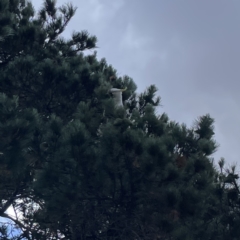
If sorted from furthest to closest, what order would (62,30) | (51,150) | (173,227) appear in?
(62,30)
(51,150)
(173,227)

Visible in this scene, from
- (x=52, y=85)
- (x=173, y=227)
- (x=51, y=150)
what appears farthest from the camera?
(x=52, y=85)

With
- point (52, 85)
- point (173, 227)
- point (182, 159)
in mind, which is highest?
point (52, 85)

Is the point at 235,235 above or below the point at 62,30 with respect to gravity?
below

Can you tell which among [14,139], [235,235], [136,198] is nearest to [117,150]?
[136,198]

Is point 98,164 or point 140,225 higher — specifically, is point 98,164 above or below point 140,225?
above

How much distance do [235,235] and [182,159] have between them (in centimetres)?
131

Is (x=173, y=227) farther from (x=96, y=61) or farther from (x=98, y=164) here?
(x=96, y=61)

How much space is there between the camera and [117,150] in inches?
260

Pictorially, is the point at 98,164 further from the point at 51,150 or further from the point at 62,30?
the point at 62,30

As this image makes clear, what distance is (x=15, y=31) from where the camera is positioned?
9.10m

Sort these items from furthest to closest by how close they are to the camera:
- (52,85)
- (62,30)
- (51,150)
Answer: (62,30), (52,85), (51,150)

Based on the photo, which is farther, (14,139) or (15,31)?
(15,31)

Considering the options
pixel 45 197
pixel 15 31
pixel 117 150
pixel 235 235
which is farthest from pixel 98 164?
pixel 15 31

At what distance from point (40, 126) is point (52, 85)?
1.84 metres
